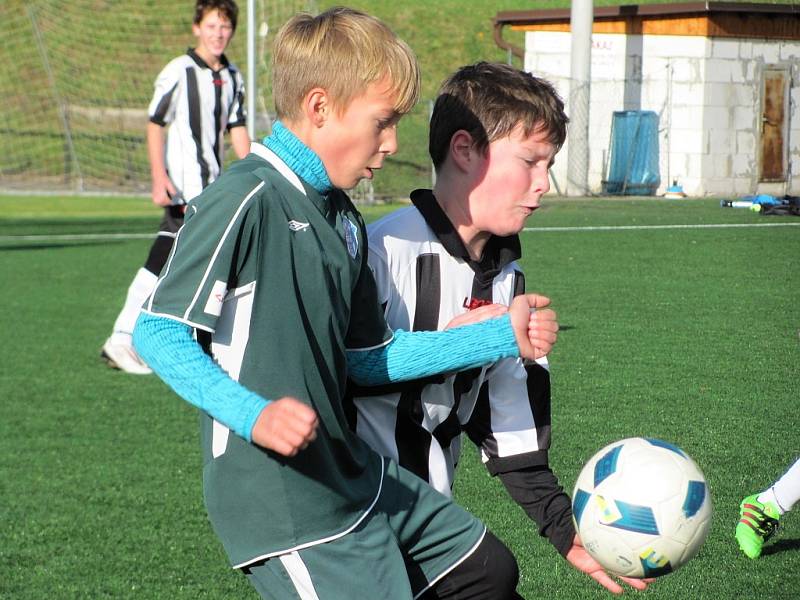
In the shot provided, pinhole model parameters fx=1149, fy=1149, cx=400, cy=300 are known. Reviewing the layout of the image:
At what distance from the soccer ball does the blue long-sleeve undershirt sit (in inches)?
17.8

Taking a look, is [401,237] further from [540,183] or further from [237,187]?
[237,187]

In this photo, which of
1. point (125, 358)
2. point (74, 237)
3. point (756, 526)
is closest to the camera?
point (756, 526)

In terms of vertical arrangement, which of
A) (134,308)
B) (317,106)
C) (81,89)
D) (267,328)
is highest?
(81,89)

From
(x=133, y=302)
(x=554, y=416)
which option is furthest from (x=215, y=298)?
A: (x=133, y=302)

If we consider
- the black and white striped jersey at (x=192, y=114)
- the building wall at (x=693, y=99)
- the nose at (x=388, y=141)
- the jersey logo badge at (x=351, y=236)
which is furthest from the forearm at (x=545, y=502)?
the building wall at (x=693, y=99)

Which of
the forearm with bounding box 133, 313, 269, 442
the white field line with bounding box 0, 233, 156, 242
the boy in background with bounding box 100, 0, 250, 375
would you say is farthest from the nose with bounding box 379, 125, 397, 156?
the white field line with bounding box 0, 233, 156, 242

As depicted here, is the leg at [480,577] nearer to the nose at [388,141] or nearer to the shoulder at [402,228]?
the shoulder at [402,228]

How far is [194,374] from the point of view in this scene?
6.62 ft

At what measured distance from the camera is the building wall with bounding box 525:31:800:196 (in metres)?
20.9

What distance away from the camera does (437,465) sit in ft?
8.89

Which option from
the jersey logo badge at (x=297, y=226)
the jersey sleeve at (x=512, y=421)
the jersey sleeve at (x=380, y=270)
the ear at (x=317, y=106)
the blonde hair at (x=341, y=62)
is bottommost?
the jersey sleeve at (x=512, y=421)

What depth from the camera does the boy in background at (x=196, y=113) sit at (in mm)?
7555

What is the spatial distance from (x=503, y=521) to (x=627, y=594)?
721 mm

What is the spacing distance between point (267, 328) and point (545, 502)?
1.01 meters
